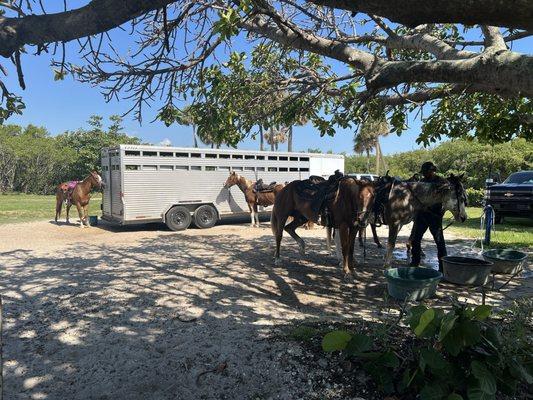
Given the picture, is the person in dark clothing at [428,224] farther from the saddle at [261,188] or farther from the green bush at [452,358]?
the saddle at [261,188]

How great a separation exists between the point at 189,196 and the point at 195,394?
36.7 ft

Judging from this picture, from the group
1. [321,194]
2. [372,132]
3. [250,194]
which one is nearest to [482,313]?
[321,194]

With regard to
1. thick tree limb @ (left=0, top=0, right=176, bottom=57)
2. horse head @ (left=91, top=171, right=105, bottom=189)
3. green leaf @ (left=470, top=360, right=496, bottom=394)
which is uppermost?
thick tree limb @ (left=0, top=0, right=176, bottom=57)

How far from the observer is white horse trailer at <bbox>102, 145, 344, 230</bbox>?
505 inches

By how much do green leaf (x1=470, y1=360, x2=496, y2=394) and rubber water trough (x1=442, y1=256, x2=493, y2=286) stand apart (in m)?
3.75

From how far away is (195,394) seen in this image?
310cm

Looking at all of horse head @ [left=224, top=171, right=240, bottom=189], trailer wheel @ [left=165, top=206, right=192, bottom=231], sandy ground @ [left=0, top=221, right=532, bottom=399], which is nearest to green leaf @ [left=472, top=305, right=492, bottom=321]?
sandy ground @ [left=0, top=221, right=532, bottom=399]

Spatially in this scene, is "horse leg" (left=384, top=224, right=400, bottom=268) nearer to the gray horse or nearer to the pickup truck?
the gray horse

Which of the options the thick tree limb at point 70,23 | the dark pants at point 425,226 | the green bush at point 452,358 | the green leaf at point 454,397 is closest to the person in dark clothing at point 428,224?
the dark pants at point 425,226

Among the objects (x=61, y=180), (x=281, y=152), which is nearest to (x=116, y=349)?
(x=281, y=152)

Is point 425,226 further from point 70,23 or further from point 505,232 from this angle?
point 505,232

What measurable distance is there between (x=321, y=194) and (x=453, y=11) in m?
5.78

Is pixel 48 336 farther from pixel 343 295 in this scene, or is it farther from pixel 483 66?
pixel 483 66

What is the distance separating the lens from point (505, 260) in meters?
6.60
